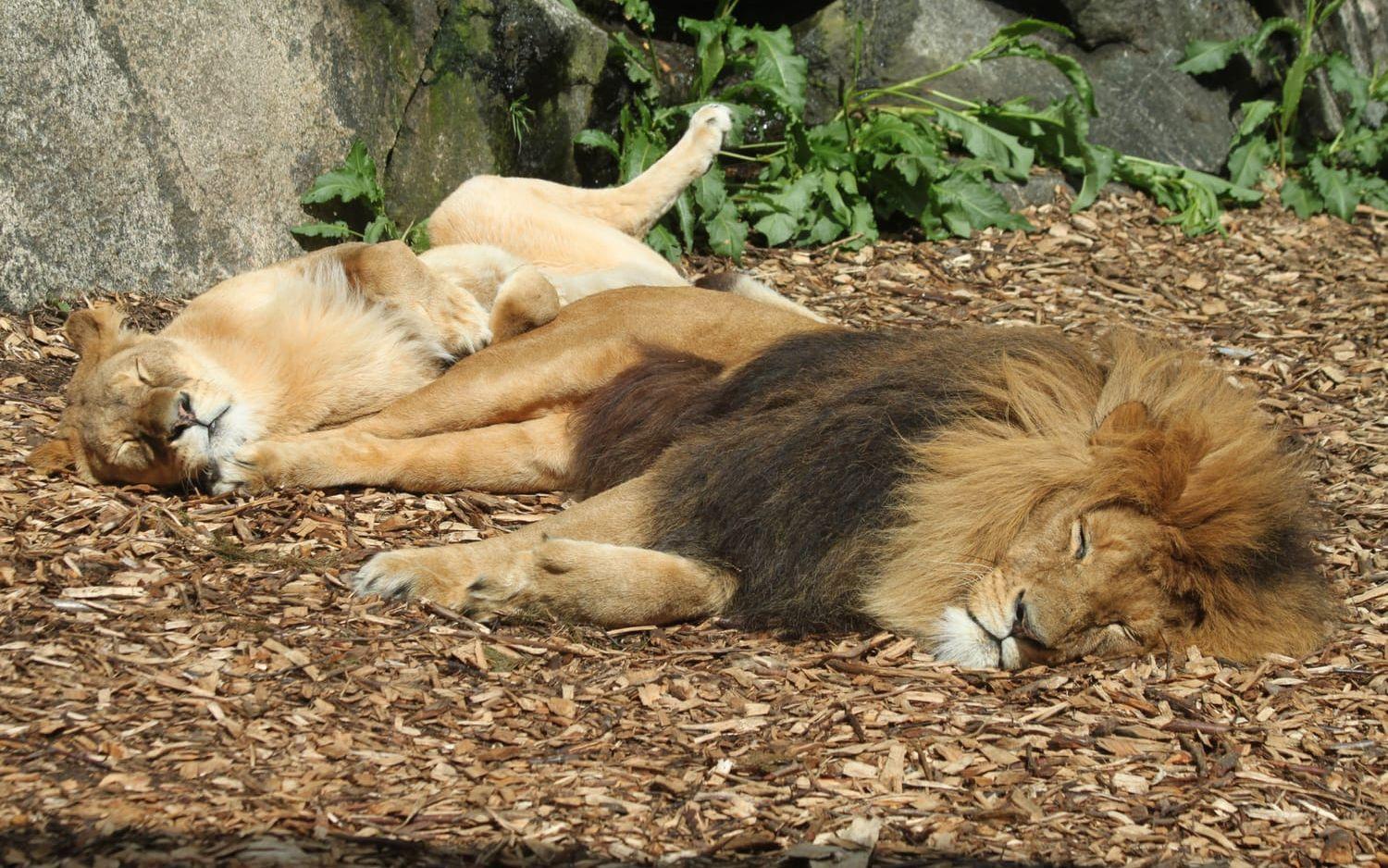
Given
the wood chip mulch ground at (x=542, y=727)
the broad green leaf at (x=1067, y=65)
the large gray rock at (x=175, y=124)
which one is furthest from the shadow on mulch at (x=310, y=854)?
the broad green leaf at (x=1067, y=65)

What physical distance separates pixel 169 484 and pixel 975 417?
2577 mm

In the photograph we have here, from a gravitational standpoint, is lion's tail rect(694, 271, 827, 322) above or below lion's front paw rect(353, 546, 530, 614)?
above

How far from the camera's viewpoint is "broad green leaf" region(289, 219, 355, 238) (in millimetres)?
5699

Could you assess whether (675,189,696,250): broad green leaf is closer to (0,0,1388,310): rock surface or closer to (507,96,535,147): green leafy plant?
(0,0,1388,310): rock surface

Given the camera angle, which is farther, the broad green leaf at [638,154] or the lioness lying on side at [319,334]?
the broad green leaf at [638,154]

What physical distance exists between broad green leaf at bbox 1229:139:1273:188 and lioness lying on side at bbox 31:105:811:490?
3972 mm

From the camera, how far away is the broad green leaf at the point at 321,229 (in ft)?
18.7

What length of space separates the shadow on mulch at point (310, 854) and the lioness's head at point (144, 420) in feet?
6.56

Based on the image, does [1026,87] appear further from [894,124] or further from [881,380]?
[881,380]

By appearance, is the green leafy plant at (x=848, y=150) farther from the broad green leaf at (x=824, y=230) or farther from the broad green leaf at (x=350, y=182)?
the broad green leaf at (x=350, y=182)

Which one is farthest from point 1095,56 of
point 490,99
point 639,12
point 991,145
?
point 490,99

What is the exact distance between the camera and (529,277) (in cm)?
489

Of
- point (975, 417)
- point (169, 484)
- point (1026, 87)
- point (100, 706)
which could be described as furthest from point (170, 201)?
point (1026, 87)

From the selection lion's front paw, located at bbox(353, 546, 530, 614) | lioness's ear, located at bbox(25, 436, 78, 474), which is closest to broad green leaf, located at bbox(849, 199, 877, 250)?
lion's front paw, located at bbox(353, 546, 530, 614)
